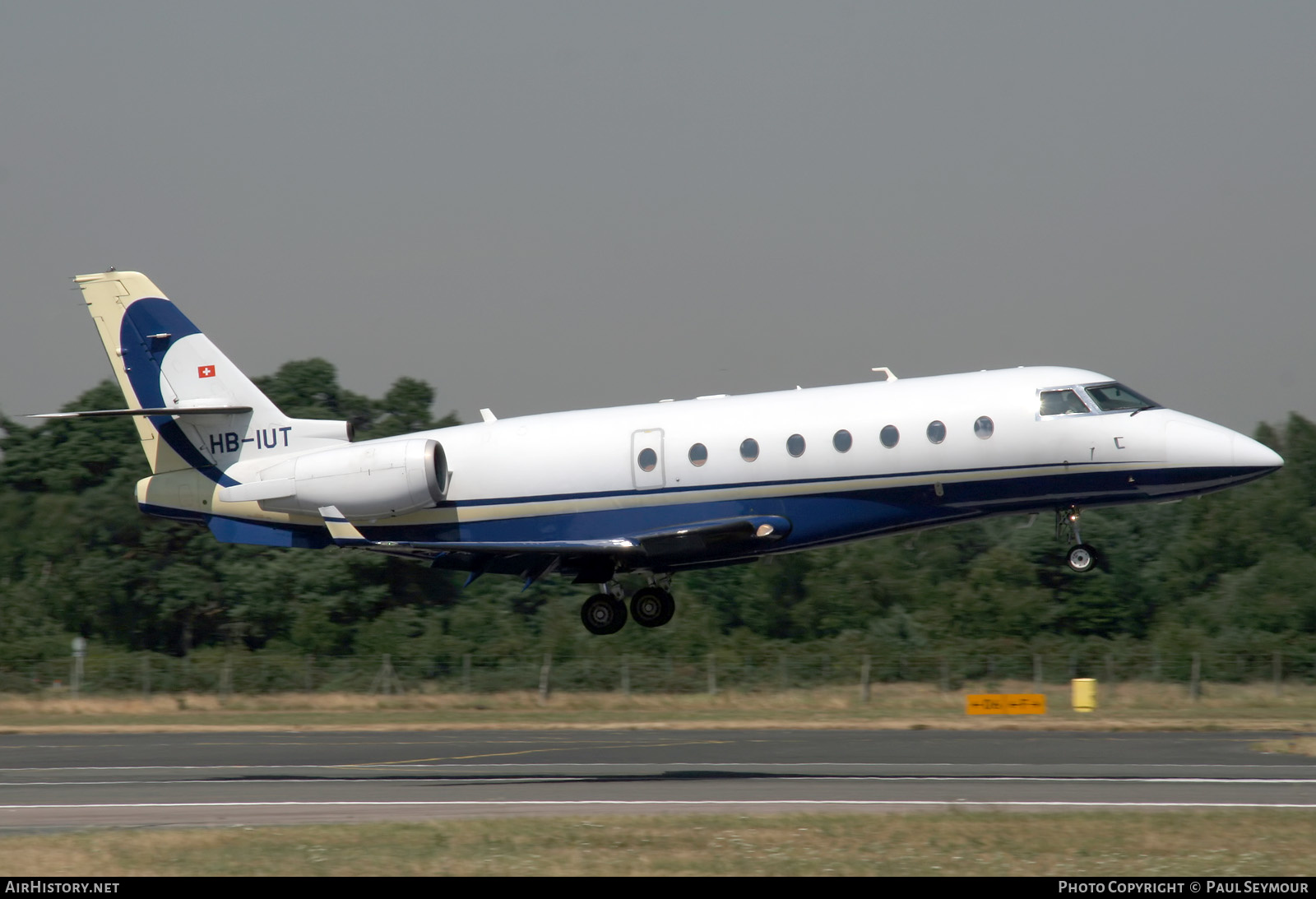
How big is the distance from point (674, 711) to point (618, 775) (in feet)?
51.9

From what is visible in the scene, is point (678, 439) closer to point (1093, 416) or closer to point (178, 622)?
point (1093, 416)

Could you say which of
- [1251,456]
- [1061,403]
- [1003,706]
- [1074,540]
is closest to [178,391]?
[1061,403]

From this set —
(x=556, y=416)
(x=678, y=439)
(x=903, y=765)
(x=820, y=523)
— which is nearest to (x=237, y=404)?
(x=556, y=416)

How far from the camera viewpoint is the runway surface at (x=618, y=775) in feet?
69.1

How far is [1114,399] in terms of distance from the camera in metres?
24.0

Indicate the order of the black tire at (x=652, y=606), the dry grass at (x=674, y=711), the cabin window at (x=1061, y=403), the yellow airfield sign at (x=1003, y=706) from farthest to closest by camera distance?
the yellow airfield sign at (x=1003, y=706) → the dry grass at (x=674, y=711) → the black tire at (x=652, y=606) → the cabin window at (x=1061, y=403)

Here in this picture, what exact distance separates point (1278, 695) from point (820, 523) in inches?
934

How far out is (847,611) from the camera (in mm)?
57219

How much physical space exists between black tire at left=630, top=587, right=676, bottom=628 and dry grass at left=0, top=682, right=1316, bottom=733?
34.2 feet

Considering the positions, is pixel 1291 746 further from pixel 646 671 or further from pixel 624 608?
pixel 646 671

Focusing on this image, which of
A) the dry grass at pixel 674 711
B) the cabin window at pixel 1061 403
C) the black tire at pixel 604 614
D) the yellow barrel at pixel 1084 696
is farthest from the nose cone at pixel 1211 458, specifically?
the yellow barrel at pixel 1084 696

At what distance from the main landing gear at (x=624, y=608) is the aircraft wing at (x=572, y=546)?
52 cm

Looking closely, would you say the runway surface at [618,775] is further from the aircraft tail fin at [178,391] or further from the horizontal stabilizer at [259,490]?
the aircraft tail fin at [178,391]

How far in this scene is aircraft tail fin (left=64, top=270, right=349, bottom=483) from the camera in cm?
2850
